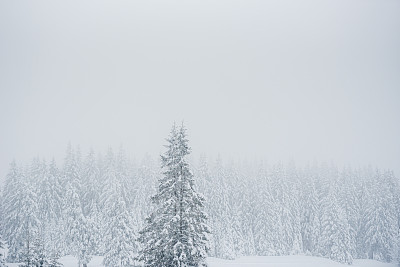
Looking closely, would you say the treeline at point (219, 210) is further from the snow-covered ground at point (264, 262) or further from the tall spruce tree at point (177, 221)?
the tall spruce tree at point (177, 221)

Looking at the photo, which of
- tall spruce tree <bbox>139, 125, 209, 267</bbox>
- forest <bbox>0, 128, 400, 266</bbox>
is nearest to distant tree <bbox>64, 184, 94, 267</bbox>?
forest <bbox>0, 128, 400, 266</bbox>

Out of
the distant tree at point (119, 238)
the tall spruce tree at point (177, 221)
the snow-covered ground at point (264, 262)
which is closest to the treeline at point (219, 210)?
the distant tree at point (119, 238)

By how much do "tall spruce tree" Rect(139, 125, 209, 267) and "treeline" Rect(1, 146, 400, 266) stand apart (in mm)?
25046

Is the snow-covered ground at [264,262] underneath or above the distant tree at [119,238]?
underneath

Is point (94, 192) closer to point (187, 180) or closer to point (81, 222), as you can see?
point (81, 222)

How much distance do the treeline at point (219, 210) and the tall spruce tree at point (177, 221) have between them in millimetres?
25046

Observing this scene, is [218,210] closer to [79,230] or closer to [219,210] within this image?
[219,210]

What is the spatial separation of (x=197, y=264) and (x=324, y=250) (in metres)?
53.9

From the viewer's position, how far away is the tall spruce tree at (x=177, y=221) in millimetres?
20172

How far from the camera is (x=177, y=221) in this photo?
67.0ft

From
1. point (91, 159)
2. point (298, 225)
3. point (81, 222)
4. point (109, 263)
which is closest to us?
point (109, 263)

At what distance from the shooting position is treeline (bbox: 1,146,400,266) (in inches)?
1911

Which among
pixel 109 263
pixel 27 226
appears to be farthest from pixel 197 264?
pixel 27 226

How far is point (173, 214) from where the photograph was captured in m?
20.8
